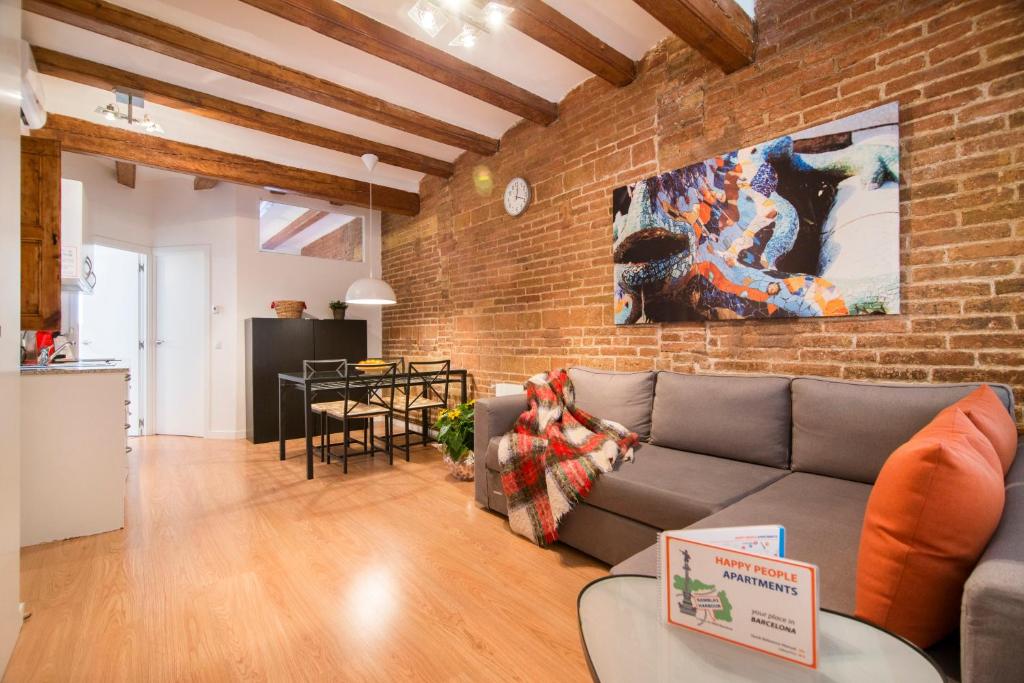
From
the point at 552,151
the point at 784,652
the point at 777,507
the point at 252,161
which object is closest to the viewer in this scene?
the point at 784,652

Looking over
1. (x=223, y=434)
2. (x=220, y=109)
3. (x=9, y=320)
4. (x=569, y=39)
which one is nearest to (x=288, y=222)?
(x=220, y=109)

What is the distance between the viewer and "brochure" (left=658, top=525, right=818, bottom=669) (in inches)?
26.7

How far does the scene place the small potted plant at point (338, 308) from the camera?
5570 millimetres

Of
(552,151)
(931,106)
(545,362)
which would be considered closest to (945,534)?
(931,106)

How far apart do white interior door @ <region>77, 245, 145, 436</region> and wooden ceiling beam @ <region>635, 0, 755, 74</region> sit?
5807mm

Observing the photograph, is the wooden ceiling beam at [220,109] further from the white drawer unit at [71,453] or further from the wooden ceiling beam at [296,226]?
the white drawer unit at [71,453]

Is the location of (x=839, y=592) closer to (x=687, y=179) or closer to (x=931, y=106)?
(x=931, y=106)

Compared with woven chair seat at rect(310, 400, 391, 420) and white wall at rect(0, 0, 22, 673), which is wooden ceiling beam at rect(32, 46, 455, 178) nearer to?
white wall at rect(0, 0, 22, 673)

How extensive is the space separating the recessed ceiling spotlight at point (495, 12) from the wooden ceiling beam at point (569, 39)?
2.2 inches

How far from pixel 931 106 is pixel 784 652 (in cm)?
239

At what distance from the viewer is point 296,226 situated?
5.86 metres

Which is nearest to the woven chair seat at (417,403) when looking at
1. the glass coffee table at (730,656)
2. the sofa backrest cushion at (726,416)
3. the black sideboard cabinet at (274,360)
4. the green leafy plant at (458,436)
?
the green leafy plant at (458,436)

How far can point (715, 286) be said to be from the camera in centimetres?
268

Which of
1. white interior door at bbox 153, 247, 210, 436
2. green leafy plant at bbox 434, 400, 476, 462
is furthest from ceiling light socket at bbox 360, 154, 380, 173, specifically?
green leafy plant at bbox 434, 400, 476, 462
